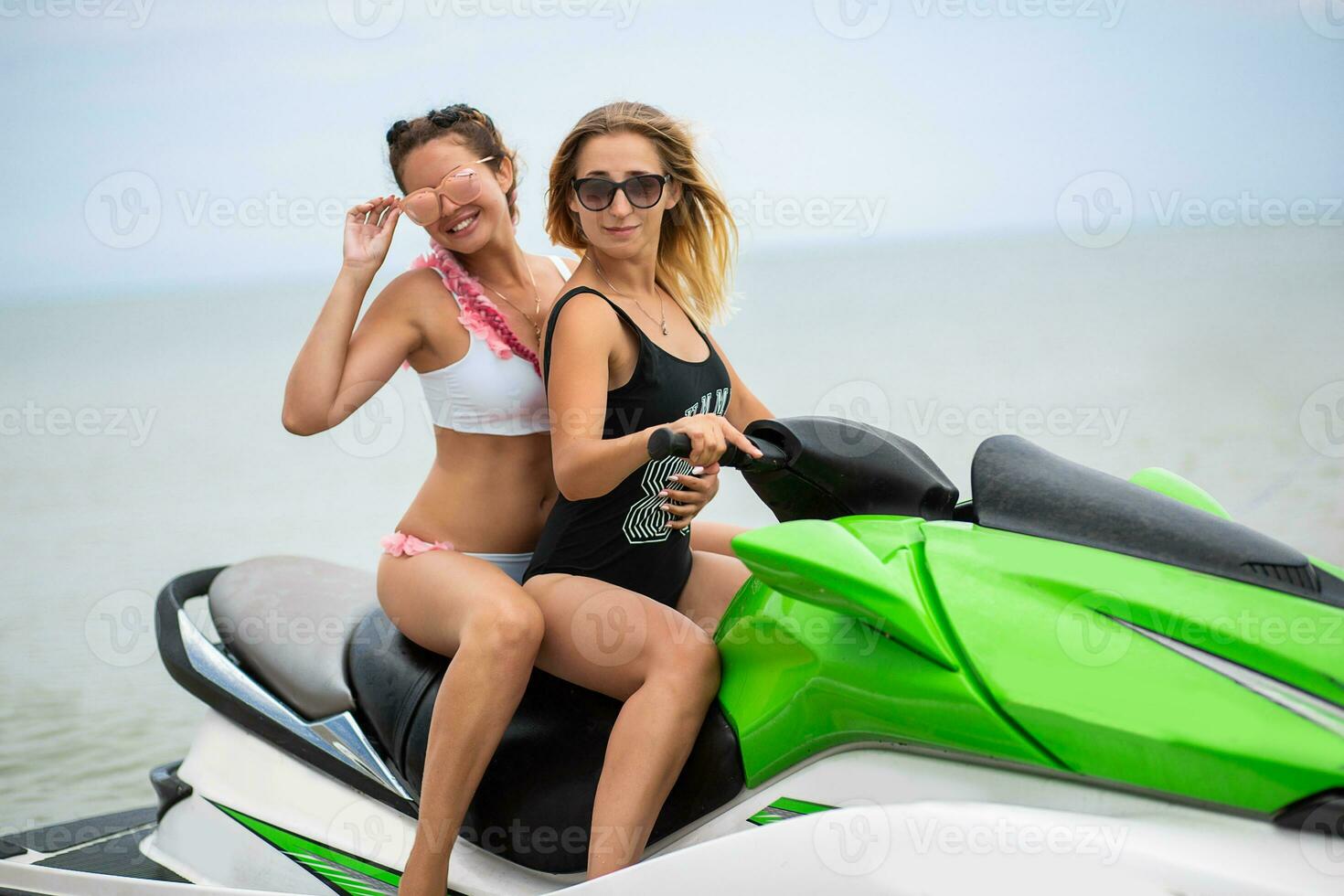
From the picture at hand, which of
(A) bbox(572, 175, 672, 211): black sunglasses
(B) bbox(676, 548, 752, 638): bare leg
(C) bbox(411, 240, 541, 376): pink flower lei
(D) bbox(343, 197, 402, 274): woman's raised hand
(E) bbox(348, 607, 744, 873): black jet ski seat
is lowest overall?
(E) bbox(348, 607, 744, 873): black jet ski seat

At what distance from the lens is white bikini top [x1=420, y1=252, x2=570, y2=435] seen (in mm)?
1677

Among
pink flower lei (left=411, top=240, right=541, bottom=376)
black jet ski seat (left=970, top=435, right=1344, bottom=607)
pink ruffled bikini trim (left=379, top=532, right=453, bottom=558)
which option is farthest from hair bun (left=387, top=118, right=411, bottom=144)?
black jet ski seat (left=970, top=435, right=1344, bottom=607)

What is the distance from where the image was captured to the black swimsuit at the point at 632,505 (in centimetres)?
153

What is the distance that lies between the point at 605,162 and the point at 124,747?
2.24m

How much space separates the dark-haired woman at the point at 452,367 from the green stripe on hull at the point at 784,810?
33 centimetres

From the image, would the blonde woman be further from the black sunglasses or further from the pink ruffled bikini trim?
the pink ruffled bikini trim

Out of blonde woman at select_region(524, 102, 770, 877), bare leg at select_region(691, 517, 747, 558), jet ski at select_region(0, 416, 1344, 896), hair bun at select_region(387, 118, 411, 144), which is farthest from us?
bare leg at select_region(691, 517, 747, 558)

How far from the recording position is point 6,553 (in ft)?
16.2

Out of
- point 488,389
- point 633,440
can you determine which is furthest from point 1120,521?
point 488,389

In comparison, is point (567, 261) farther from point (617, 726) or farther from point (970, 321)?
point (970, 321)

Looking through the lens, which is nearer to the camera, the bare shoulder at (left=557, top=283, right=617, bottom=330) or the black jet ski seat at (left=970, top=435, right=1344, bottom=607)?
the black jet ski seat at (left=970, top=435, right=1344, bottom=607)

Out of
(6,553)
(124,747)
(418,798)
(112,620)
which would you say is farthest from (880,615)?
(6,553)

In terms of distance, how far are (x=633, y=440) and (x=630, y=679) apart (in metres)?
0.30

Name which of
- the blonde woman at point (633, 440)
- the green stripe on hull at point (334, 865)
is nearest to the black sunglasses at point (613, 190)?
the blonde woman at point (633, 440)
